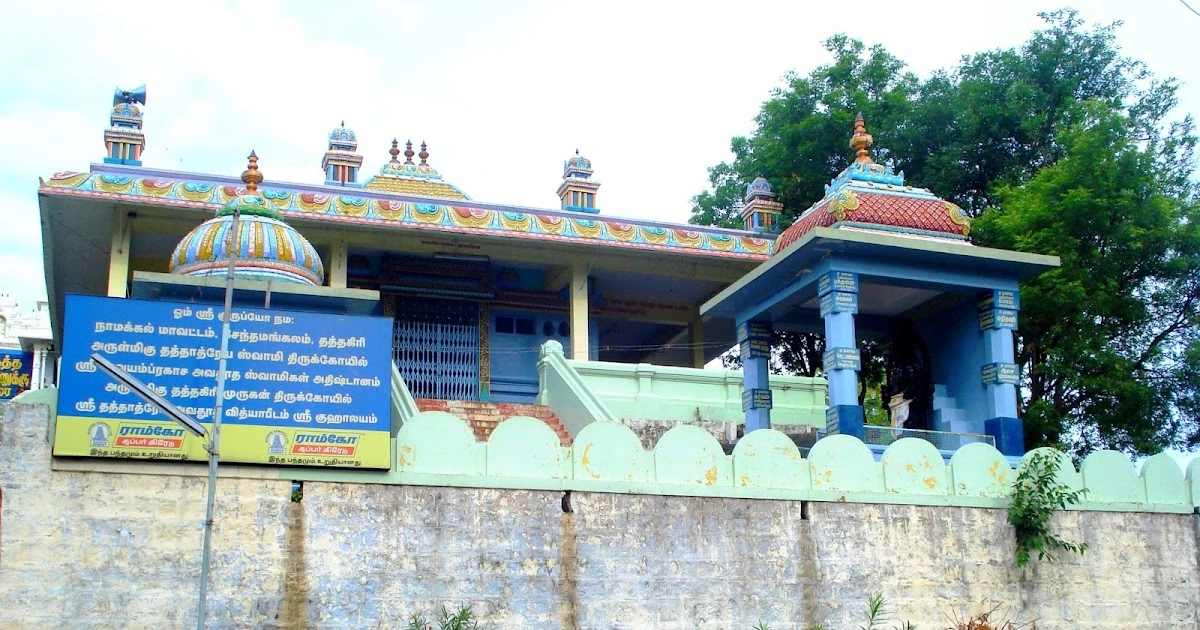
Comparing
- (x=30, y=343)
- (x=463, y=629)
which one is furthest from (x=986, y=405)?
(x=30, y=343)

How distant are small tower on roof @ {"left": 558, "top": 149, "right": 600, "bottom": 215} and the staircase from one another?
551 cm

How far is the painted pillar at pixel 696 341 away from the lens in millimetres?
23906

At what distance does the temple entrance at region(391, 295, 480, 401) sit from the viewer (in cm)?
2089

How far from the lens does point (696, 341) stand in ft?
79.3

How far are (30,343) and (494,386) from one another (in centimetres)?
1959

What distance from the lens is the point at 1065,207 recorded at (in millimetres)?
20156

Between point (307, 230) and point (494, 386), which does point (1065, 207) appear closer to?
point (494, 386)

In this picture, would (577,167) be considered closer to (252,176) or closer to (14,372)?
(252,176)

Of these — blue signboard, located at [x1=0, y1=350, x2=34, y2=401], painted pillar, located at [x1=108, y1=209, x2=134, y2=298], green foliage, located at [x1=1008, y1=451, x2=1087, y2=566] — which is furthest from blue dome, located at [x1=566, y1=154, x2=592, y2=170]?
blue signboard, located at [x1=0, y1=350, x2=34, y2=401]

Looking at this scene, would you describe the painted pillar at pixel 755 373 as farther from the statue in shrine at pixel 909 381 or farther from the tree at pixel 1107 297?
the tree at pixel 1107 297

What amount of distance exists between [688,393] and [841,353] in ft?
10.2

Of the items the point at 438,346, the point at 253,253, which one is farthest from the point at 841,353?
the point at 438,346

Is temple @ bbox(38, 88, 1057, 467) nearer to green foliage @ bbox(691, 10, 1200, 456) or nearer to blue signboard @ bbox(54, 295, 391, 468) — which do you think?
blue signboard @ bbox(54, 295, 391, 468)

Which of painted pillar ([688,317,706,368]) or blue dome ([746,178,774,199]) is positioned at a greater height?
blue dome ([746,178,774,199])
